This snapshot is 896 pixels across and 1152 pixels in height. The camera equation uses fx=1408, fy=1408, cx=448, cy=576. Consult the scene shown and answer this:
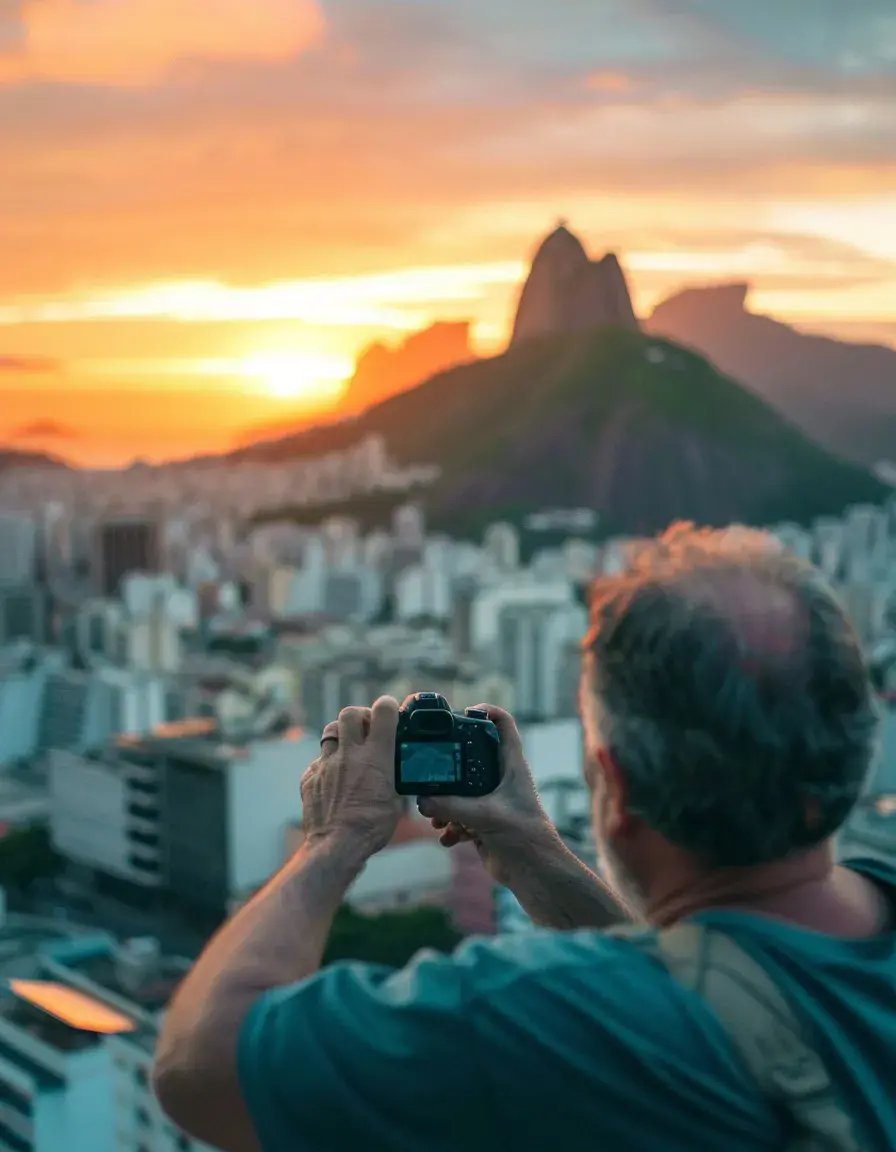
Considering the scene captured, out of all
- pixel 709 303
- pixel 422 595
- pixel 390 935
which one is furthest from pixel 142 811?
pixel 709 303

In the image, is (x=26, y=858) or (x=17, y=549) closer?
(x=26, y=858)

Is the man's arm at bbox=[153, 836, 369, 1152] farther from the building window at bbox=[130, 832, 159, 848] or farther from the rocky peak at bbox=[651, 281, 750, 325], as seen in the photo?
the rocky peak at bbox=[651, 281, 750, 325]

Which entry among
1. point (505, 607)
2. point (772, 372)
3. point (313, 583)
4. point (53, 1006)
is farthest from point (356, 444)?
point (53, 1006)

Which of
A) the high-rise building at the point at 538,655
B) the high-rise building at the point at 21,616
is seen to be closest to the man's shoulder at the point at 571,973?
the high-rise building at the point at 538,655

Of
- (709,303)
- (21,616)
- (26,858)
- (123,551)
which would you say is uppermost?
(709,303)

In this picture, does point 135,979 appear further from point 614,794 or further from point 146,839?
point 614,794

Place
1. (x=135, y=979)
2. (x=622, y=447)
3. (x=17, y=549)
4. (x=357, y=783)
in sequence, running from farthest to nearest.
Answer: (x=622, y=447)
(x=17, y=549)
(x=135, y=979)
(x=357, y=783)

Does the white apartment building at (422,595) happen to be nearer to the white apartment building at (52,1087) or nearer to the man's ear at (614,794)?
the white apartment building at (52,1087)
